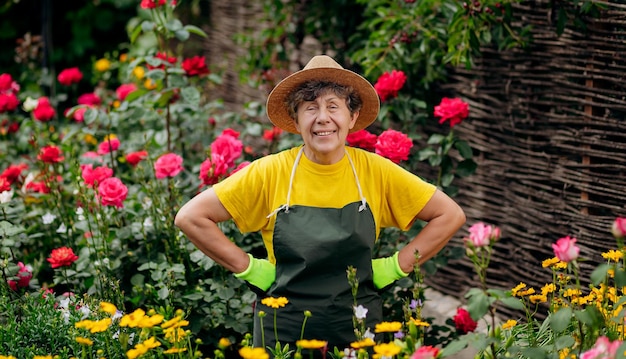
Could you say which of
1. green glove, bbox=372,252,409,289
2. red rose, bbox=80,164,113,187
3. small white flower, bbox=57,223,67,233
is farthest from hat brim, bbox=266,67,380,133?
small white flower, bbox=57,223,67,233

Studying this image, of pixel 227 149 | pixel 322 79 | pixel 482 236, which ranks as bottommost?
pixel 227 149

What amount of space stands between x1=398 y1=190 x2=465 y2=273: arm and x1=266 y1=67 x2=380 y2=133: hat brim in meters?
0.37

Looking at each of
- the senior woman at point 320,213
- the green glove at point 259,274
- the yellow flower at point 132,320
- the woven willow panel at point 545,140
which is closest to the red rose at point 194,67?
the woven willow panel at point 545,140

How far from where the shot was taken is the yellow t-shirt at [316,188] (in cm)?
234

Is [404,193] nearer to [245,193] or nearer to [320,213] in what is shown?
[320,213]

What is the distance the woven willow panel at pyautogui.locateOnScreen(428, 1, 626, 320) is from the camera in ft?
10.1

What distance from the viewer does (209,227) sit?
2361mm

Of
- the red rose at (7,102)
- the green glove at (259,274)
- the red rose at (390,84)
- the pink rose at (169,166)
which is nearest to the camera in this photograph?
the green glove at (259,274)

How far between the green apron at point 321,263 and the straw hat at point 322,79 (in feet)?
0.87

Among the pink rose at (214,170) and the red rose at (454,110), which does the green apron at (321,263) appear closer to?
the pink rose at (214,170)

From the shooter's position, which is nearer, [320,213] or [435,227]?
[320,213]

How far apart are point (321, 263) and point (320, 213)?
0.51 feet

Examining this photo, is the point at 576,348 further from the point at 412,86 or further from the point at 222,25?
the point at 222,25

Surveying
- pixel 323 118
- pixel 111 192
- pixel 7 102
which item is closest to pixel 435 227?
pixel 323 118
